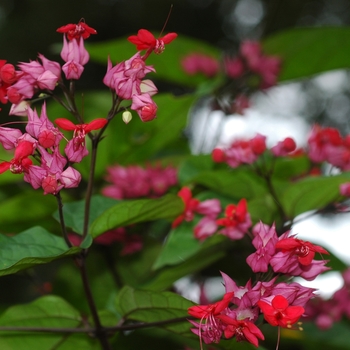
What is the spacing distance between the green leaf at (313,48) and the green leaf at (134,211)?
0.93 metres

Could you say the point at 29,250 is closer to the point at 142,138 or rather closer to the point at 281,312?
the point at 281,312

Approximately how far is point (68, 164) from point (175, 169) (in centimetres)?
51

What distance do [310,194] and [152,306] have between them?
1.22 feet

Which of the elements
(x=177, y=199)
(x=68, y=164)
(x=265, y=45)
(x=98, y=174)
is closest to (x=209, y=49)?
(x=265, y=45)

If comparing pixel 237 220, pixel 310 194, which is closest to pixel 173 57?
pixel 310 194

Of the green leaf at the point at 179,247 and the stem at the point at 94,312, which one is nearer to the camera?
the stem at the point at 94,312

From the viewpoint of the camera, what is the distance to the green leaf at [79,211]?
2.67 feet

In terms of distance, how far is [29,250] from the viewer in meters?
0.70

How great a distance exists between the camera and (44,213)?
3.54 ft

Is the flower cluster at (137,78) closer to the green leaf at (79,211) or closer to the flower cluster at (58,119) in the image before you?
the flower cluster at (58,119)

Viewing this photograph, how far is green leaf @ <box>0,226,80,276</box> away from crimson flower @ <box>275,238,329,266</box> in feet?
0.81

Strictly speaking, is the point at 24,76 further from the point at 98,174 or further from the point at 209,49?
the point at 209,49

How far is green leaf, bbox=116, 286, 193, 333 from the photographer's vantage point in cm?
72

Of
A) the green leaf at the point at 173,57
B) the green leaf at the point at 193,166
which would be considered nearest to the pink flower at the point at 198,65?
the green leaf at the point at 173,57
